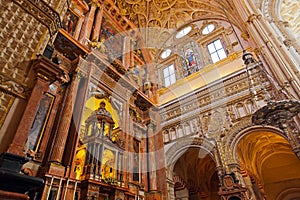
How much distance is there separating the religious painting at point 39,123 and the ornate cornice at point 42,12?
2508 millimetres

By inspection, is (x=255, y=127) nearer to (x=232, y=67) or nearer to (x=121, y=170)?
(x=232, y=67)

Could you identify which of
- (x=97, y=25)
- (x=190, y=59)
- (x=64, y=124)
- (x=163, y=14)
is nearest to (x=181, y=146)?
(x=190, y=59)

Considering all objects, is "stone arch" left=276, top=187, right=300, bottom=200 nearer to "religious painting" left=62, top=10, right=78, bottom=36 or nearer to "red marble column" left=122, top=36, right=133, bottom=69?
"red marble column" left=122, top=36, right=133, bottom=69

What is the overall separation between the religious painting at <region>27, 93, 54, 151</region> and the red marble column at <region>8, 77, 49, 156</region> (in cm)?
241

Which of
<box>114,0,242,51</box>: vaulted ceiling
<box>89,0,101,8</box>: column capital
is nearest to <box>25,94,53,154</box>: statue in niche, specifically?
<box>89,0,101,8</box>: column capital

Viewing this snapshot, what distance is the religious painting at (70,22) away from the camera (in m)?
8.33

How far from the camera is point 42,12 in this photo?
3.93 m

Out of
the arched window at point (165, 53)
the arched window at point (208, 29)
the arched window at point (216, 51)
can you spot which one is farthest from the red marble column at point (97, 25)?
the arched window at point (208, 29)

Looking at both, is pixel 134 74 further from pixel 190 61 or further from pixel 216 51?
pixel 216 51

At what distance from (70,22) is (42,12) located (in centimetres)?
532

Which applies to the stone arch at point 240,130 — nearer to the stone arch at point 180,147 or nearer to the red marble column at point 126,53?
the stone arch at point 180,147

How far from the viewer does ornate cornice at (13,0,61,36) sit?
3812 millimetres

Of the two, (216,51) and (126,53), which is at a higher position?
(216,51)

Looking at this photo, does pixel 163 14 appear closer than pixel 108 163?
No
